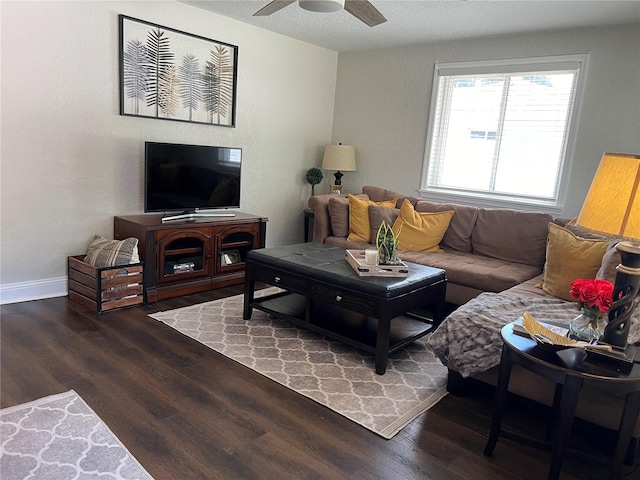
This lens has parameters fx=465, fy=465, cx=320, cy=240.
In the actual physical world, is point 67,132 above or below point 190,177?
above

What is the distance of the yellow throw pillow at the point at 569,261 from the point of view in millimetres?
2914

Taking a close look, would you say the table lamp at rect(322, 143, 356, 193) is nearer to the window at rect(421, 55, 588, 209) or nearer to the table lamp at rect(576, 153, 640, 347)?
the window at rect(421, 55, 588, 209)

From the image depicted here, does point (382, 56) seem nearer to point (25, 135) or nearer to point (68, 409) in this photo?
point (25, 135)

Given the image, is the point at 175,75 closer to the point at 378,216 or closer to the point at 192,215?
the point at 192,215

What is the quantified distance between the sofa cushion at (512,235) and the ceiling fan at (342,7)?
2014 mm

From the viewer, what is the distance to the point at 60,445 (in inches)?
75.7

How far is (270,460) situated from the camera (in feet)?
6.33

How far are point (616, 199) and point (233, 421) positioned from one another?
71.5 inches

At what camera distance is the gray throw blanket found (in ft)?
7.47

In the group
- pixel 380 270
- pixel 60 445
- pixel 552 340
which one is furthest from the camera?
pixel 380 270

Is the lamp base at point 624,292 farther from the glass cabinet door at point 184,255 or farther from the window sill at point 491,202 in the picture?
the glass cabinet door at point 184,255

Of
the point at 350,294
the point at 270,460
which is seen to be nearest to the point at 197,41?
the point at 350,294

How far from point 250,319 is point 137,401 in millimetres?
1278

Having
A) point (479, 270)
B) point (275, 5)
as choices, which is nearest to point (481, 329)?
point (479, 270)
